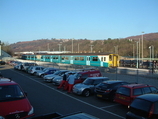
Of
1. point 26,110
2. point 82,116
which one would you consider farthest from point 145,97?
point 26,110

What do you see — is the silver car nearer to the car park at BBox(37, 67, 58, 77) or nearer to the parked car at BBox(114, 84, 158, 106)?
the parked car at BBox(114, 84, 158, 106)

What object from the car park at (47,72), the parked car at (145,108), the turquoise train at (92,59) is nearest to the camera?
the parked car at (145,108)

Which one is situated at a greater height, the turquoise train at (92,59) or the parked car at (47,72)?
the turquoise train at (92,59)

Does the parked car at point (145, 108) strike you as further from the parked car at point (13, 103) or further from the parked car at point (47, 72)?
the parked car at point (47, 72)

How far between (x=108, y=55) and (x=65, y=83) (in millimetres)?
20222

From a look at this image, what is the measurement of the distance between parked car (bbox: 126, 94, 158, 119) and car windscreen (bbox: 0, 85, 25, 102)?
4659 millimetres

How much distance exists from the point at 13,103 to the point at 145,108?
5.07m

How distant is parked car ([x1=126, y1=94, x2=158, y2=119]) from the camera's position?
6.96 meters

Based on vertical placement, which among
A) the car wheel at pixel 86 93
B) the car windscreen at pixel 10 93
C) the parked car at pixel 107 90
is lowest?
the car wheel at pixel 86 93

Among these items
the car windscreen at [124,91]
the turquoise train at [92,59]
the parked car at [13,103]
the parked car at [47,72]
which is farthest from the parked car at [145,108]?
the turquoise train at [92,59]

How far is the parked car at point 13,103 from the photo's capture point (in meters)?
7.11

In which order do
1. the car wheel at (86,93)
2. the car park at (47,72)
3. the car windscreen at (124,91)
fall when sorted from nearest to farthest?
1. the car windscreen at (124,91)
2. the car wheel at (86,93)
3. the car park at (47,72)

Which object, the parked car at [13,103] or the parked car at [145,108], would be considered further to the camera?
the parked car at [13,103]

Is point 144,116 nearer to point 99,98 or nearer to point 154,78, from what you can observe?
point 99,98
